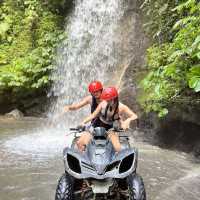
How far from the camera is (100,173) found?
4621 millimetres

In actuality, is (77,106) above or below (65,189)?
above

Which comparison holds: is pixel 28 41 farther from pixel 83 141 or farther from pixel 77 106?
pixel 83 141

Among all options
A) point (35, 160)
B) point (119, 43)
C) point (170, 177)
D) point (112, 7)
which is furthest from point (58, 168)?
point (112, 7)

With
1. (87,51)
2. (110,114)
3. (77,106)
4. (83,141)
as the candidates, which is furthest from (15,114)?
(83,141)

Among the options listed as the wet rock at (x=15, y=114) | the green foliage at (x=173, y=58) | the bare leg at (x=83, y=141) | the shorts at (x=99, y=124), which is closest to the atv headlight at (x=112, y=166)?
the bare leg at (x=83, y=141)

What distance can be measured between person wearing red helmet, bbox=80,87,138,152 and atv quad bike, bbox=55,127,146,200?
11 centimetres

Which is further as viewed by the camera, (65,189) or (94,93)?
(94,93)

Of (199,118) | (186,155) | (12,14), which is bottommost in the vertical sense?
(186,155)

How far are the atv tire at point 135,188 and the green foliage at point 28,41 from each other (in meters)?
8.81

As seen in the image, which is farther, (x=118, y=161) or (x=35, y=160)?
(x=35, y=160)

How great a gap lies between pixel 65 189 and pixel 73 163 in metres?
0.28

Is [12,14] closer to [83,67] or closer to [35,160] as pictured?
[83,67]

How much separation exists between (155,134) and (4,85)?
226 inches

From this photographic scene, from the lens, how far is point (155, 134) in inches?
376
